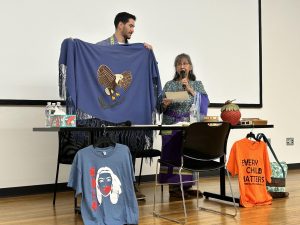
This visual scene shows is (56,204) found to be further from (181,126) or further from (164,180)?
(181,126)

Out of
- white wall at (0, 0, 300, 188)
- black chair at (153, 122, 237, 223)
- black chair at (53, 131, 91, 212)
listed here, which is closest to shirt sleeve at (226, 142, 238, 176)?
black chair at (153, 122, 237, 223)

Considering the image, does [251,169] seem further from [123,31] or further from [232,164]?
[123,31]

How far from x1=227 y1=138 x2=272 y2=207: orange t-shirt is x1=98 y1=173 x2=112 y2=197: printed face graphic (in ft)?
4.28

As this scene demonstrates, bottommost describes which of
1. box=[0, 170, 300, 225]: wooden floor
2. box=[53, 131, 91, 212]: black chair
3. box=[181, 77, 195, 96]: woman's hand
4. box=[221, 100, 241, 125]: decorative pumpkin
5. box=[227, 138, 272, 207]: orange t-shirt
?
box=[0, 170, 300, 225]: wooden floor

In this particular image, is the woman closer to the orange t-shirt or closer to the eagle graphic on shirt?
the eagle graphic on shirt

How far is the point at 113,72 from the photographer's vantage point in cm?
421

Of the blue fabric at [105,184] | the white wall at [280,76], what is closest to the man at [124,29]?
the blue fabric at [105,184]

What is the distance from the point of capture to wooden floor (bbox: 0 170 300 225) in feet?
11.3

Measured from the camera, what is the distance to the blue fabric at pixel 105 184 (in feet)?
10.5

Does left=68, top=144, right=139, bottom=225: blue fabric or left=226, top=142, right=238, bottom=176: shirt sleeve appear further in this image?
left=226, top=142, right=238, bottom=176: shirt sleeve

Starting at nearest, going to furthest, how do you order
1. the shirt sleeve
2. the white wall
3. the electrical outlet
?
the shirt sleeve, the white wall, the electrical outlet

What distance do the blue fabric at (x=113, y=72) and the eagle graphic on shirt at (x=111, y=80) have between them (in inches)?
0.9

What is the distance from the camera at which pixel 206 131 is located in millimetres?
3621

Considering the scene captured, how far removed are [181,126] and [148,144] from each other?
765 millimetres
